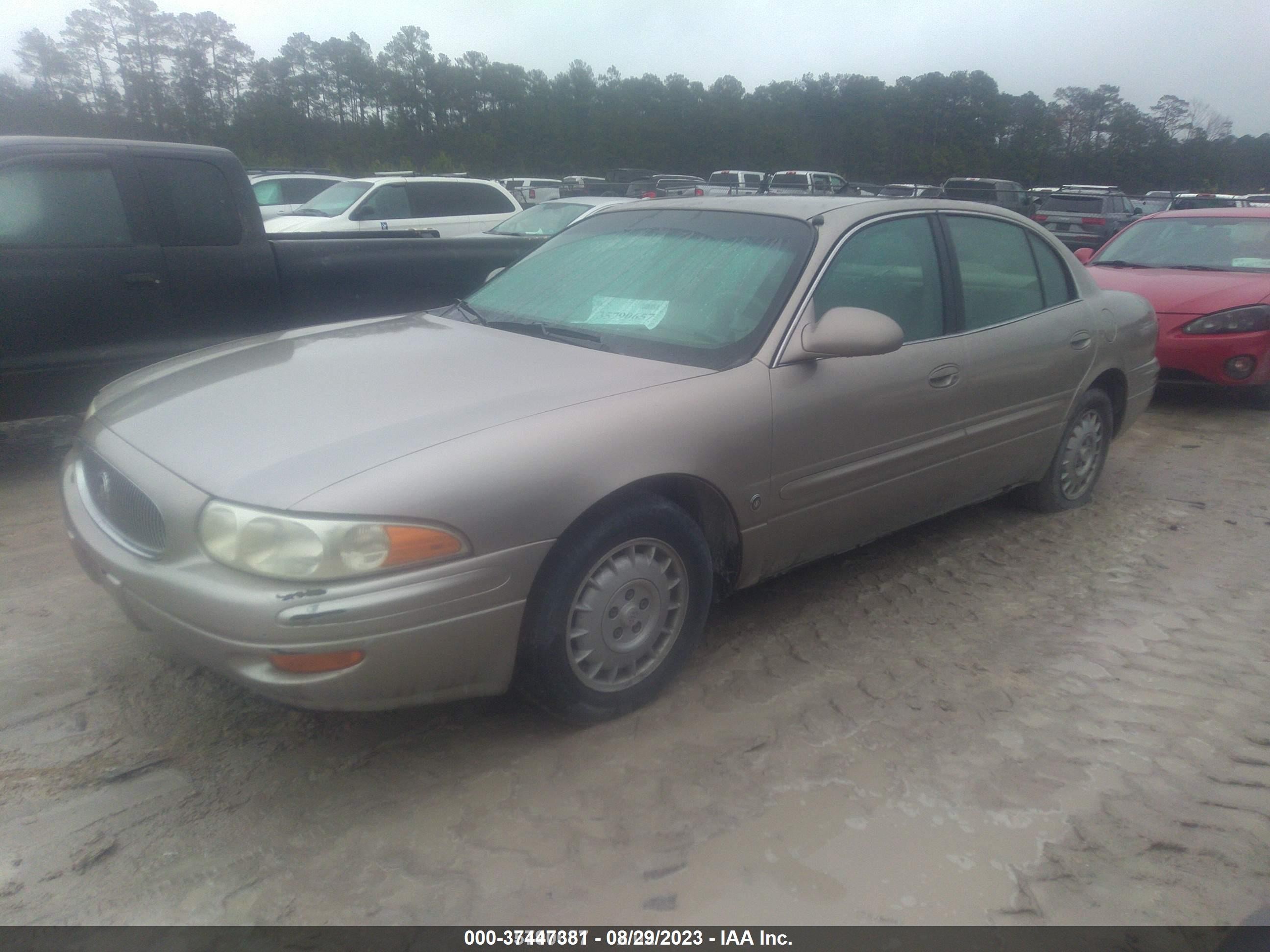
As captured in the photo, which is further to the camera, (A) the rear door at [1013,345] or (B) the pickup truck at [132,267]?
(B) the pickup truck at [132,267]

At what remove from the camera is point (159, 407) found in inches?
118

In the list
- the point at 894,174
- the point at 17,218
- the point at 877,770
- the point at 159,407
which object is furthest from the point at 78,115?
the point at 894,174

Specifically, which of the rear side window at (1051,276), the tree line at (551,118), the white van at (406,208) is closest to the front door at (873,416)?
the rear side window at (1051,276)

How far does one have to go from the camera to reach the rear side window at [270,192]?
52.2 ft

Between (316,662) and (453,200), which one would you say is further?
(453,200)

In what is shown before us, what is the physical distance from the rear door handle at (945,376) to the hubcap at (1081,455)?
1.24 m

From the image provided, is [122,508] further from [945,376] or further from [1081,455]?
[1081,455]

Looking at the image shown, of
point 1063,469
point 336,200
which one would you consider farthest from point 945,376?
point 336,200

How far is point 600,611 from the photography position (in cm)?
282

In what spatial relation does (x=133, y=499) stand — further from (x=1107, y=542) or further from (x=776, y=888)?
(x=1107, y=542)

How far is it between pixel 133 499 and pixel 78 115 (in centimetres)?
2967

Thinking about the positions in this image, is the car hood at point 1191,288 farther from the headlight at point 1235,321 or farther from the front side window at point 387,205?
the front side window at point 387,205

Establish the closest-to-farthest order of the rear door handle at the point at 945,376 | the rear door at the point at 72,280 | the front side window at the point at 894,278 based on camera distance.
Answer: the front side window at the point at 894,278 < the rear door handle at the point at 945,376 < the rear door at the point at 72,280
